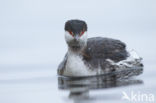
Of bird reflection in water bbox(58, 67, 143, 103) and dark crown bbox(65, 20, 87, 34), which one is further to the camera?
dark crown bbox(65, 20, 87, 34)

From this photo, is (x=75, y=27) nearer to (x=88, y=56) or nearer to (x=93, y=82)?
(x=88, y=56)

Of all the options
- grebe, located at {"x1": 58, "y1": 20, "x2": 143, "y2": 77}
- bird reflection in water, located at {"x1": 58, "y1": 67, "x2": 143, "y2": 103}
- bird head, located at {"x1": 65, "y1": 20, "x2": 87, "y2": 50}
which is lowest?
bird reflection in water, located at {"x1": 58, "y1": 67, "x2": 143, "y2": 103}

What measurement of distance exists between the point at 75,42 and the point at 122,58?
201 centimetres

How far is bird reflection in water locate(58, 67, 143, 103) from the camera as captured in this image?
844 inches

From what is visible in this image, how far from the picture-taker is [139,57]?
2631 cm

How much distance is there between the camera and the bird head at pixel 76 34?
2423 cm

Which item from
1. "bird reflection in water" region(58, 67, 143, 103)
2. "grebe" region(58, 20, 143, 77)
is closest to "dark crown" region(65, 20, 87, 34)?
"grebe" region(58, 20, 143, 77)

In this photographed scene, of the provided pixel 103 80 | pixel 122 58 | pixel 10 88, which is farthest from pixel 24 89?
pixel 122 58

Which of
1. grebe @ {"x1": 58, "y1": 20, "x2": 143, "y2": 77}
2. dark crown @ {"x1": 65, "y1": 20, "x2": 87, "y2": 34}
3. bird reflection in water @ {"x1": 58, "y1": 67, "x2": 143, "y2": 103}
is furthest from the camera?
grebe @ {"x1": 58, "y1": 20, "x2": 143, "y2": 77}

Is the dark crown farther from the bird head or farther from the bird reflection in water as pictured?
the bird reflection in water

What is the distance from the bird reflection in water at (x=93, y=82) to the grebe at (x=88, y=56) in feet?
0.76

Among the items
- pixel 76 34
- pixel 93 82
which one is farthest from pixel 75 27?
pixel 93 82

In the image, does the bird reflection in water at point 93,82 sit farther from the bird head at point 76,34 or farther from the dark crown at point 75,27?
the dark crown at point 75,27

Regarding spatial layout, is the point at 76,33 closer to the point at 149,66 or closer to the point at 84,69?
the point at 84,69
